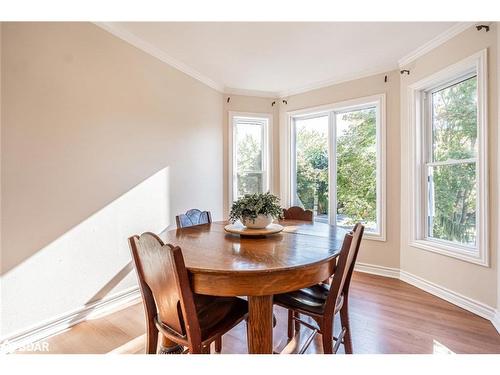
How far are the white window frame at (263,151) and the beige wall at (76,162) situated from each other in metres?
1.00

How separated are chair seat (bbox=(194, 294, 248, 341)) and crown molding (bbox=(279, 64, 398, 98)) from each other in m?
3.12

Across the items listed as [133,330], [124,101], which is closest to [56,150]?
[124,101]

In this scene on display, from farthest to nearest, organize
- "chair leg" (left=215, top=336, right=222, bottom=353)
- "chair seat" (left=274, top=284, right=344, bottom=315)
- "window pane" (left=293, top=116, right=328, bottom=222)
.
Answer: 1. "window pane" (left=293, top=116, right=328, bottom=222)
2. "chair leg" (left=215, top=336, right=222, bottom=353)
3. "chair seat" (left=274, top=284, right=344, bottom=315)

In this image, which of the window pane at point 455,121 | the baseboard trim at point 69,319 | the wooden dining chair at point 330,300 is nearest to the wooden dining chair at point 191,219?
the baseboard trim at point 69,319

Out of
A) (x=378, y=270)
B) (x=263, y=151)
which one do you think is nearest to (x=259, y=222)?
(x=378, y=270)

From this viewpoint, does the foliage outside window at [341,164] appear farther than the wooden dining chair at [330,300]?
Yes

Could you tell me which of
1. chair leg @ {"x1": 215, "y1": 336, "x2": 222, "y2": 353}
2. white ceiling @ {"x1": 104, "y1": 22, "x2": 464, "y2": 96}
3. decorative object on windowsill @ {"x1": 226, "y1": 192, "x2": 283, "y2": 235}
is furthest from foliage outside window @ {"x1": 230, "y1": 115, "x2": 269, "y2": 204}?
chair leg @ {"x1": 215, "y1": 336, "x2": 222, "y2": 353}

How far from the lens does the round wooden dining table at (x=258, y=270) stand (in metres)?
1.11

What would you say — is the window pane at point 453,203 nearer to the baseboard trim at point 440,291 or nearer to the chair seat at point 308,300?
the baseboard trim at point 440,291

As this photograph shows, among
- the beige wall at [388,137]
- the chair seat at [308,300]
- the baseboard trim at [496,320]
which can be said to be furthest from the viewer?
the beige wall at [388,137]

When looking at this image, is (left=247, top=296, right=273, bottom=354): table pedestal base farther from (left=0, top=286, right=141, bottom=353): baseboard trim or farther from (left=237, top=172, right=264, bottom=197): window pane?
(left=237, top=172, right=264, bottom=197): window pane

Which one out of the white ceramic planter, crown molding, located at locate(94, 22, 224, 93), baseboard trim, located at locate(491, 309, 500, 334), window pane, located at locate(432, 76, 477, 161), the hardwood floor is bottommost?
the hardwood floor

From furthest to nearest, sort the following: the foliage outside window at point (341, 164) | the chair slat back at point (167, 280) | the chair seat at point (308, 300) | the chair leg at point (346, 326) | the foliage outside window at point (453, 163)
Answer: the foliage outside window at point (341, 164), the foliage outside window at point (453, 163), the chair leg at point (346, 326), the chair seat at point (308, 300), the chair slat back at point (167, 280)

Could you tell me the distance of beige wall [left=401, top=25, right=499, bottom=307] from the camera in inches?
80.7
